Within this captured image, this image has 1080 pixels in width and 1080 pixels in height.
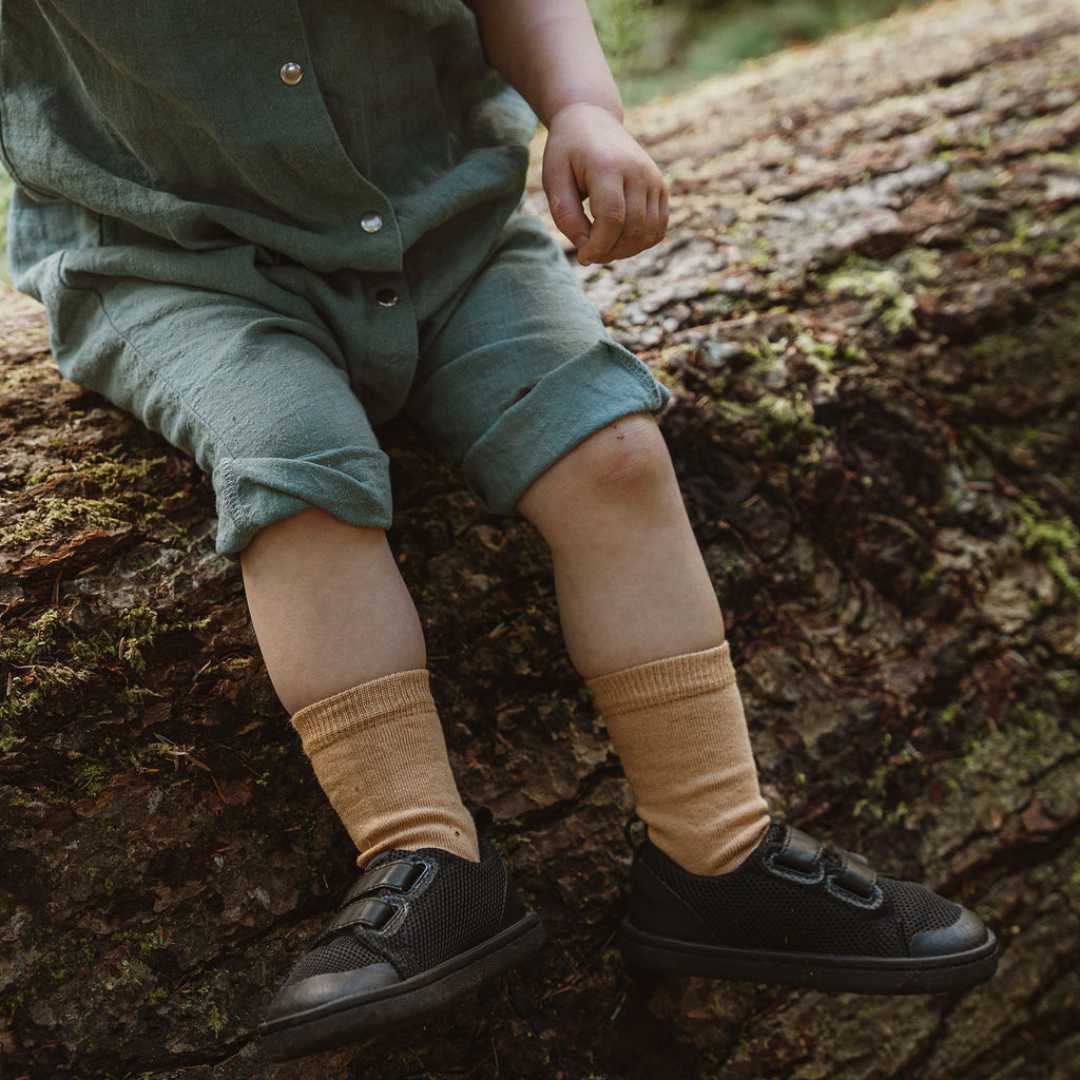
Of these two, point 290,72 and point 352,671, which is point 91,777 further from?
point 290,72

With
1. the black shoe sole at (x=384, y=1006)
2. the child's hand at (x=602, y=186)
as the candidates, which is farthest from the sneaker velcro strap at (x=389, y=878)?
the child's hand at (x=602, y=186)

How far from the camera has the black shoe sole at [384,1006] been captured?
44.7 inches

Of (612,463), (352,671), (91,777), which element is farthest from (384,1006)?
(612,463)

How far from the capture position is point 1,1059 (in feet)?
4.09

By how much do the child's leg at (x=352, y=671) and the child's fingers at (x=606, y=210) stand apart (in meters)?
0.51

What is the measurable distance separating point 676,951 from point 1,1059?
880 millimetres

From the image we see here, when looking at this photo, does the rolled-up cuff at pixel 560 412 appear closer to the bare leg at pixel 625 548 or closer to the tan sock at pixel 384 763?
the bare leg at pixel 625 548

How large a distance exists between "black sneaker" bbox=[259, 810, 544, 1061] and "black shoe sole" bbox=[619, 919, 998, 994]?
0.23 meters

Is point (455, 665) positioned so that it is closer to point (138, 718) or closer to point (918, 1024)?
point (138, 718)

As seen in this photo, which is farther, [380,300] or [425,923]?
[380,300]

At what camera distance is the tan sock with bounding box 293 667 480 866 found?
126cm

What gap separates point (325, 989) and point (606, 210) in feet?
3.40

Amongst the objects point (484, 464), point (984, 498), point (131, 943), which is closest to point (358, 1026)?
point (131, 943)

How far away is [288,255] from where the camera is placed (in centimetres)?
144
